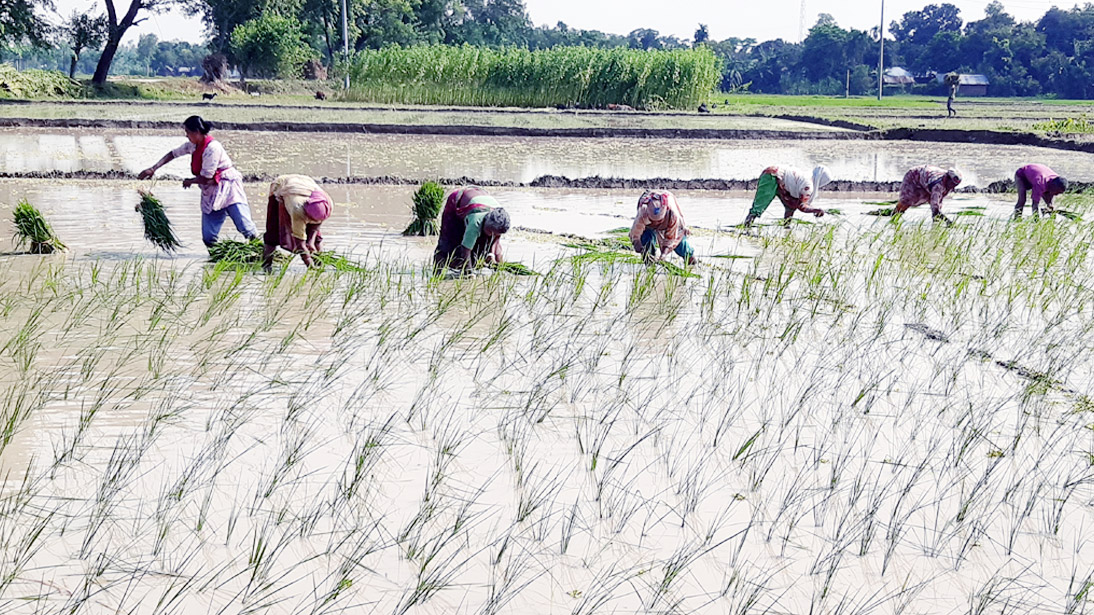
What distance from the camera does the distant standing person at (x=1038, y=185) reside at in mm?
9336

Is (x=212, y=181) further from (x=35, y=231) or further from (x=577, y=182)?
A: (x=577, y=182)

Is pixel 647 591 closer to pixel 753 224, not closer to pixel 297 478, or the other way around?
pixel 297 478

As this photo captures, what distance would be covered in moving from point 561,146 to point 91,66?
128 m

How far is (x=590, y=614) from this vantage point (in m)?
2.69

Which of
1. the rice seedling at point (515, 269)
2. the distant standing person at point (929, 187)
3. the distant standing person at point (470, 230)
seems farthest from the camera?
the distant standing person at point (929, 187)

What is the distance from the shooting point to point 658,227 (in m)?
7.04

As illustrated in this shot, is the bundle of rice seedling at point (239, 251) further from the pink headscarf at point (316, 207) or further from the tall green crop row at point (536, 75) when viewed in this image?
the tall green crop row at point (536, 75)

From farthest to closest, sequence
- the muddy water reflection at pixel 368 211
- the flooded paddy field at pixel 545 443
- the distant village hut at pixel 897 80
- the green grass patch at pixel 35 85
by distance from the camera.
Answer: the distant village hut at pixel 897 80, the green grass patch at pixel 35 85, the muddy water reflection at pixel 368 211, the flooded paddy field at pixel 545 443

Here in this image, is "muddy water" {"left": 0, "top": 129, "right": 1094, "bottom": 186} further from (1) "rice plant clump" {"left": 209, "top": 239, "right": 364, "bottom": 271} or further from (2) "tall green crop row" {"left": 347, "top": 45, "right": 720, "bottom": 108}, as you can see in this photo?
(2) "tall green crop row" {"left": 347, "top": 45, "right": 720, "bottom": 108}

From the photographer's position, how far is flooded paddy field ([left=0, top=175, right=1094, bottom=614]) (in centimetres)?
288

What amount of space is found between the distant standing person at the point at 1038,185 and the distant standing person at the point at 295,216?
5.99m

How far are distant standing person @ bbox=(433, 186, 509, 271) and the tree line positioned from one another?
28.5 metres

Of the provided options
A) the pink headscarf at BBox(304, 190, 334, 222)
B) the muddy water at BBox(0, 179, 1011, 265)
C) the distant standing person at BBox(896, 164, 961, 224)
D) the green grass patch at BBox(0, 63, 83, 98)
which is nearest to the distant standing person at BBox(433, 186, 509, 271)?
the muddy water at BBox(0, 179, 1011, 265)

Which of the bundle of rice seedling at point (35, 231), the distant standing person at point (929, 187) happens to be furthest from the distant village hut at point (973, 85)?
the bundle of rice seedling at point (35, 231)
